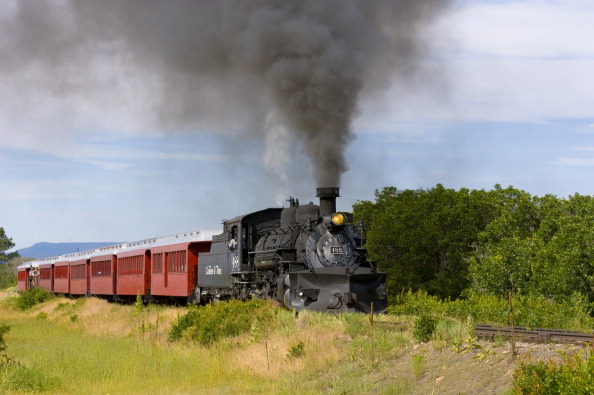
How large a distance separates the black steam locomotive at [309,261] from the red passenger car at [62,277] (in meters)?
30.9

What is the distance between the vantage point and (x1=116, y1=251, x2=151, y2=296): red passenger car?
33.6 m

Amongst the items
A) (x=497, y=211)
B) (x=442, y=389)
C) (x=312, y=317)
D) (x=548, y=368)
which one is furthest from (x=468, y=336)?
(x=497, y=211)

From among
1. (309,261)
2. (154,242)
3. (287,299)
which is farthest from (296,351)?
(154,242)

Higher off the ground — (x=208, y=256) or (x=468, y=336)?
(x=208, y=256)

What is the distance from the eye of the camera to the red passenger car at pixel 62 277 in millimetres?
49600

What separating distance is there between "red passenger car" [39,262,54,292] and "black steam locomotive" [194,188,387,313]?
121 feet

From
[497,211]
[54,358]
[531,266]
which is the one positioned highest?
[497,211]

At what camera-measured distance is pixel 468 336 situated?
37.5 ft

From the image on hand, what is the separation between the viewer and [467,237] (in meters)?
40.2

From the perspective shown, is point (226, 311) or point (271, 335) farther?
point (226, 311)

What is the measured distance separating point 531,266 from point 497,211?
363 inches

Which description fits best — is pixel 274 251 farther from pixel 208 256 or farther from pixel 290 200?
pixel 208 256

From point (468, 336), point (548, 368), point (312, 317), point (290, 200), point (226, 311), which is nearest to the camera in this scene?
point (548, 368)

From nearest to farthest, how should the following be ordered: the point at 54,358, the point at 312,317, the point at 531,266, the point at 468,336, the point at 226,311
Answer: the point at 468,336 < the point at 312,317 < the point at 54,358 < the point at 226,311 < the point at 531,266
